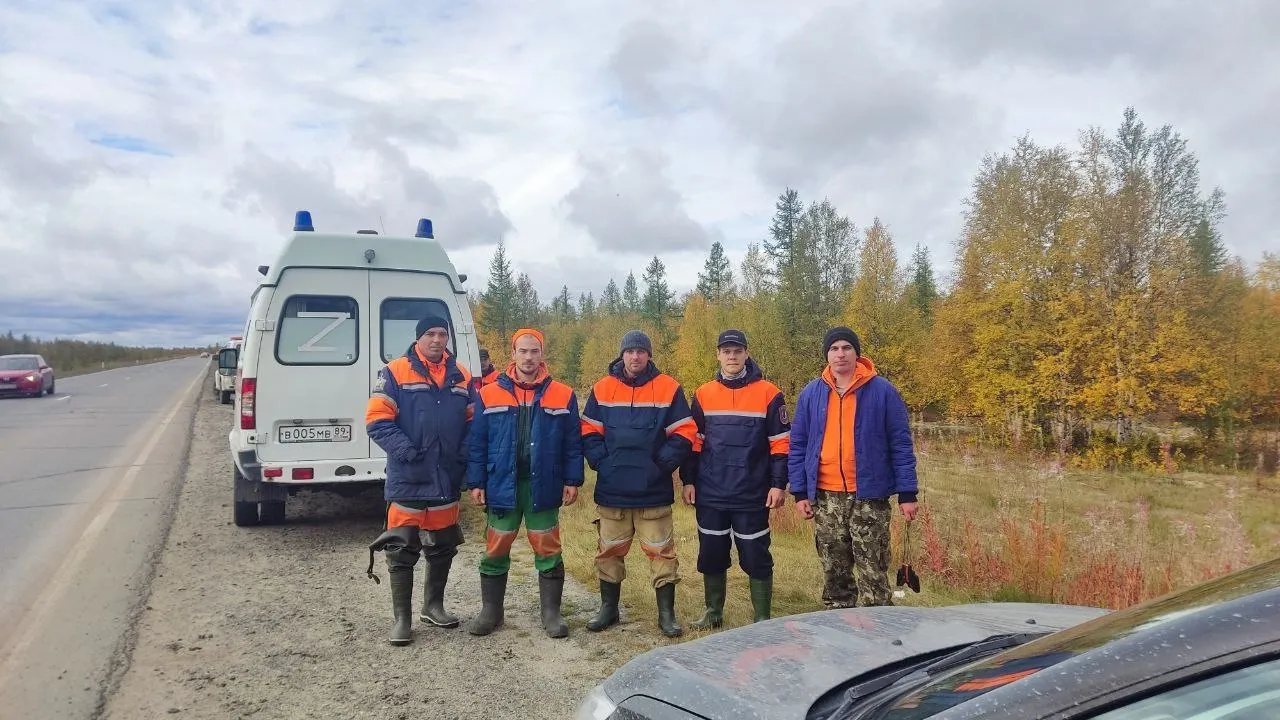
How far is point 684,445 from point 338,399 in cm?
359

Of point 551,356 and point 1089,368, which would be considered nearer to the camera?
point 1089,368

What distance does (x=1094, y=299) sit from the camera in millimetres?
21641

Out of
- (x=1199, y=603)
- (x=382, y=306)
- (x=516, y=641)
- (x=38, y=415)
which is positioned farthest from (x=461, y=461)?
(x=38, y=415)

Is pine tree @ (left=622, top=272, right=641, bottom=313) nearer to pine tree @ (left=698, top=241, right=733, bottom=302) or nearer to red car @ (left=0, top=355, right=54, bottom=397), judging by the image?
pine tree @ (left=698, top=241, right=733, bottom=302)

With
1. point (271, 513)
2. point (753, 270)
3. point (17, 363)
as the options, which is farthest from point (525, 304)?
point (271, 513)

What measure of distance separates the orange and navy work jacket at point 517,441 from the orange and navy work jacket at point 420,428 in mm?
178

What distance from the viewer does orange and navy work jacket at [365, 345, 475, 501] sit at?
473cm

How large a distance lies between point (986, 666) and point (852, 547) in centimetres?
285

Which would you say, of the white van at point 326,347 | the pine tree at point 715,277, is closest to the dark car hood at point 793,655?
the white van at point 326,347

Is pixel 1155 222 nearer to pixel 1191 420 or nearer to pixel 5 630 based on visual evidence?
pixel 1191 420

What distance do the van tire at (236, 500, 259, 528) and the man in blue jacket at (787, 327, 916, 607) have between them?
5640 mm

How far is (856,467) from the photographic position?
170 inches

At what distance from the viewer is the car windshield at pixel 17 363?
79.3 ft

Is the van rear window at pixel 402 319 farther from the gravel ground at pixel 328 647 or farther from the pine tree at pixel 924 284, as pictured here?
the pine tree at pixel 924 284
